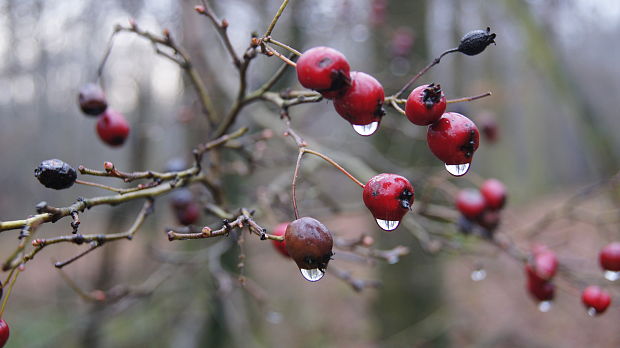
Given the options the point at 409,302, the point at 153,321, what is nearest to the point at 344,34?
the point at 409,302

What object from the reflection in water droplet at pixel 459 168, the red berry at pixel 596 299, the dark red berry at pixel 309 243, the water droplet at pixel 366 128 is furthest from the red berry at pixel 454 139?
the red berry at pixel 596 299

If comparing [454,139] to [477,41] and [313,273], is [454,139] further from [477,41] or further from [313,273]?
[313,273]

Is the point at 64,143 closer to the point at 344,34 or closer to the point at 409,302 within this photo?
the point at 344,34

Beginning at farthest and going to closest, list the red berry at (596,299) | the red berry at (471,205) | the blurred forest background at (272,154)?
the blurred forest background at (272,154), the red berry at (471,205), the red berry at (596,299)

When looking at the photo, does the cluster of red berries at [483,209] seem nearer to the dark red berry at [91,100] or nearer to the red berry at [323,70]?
the red berry at [323,70]

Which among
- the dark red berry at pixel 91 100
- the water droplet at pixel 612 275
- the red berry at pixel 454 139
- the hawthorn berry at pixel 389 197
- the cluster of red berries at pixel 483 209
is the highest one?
the dark red berry at pixel 91 100

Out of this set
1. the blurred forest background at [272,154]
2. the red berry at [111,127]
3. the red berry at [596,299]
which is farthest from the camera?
the blurred forest background at [272,154]

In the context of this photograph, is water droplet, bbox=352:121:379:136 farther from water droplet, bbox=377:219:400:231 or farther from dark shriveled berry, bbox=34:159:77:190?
dark shriveled berry, bbox=34:159:77:190

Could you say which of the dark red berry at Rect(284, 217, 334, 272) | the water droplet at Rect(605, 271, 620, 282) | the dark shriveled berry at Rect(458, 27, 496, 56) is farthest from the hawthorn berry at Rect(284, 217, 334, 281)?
the water droplet at Rect(605, 271, 620, 282)
